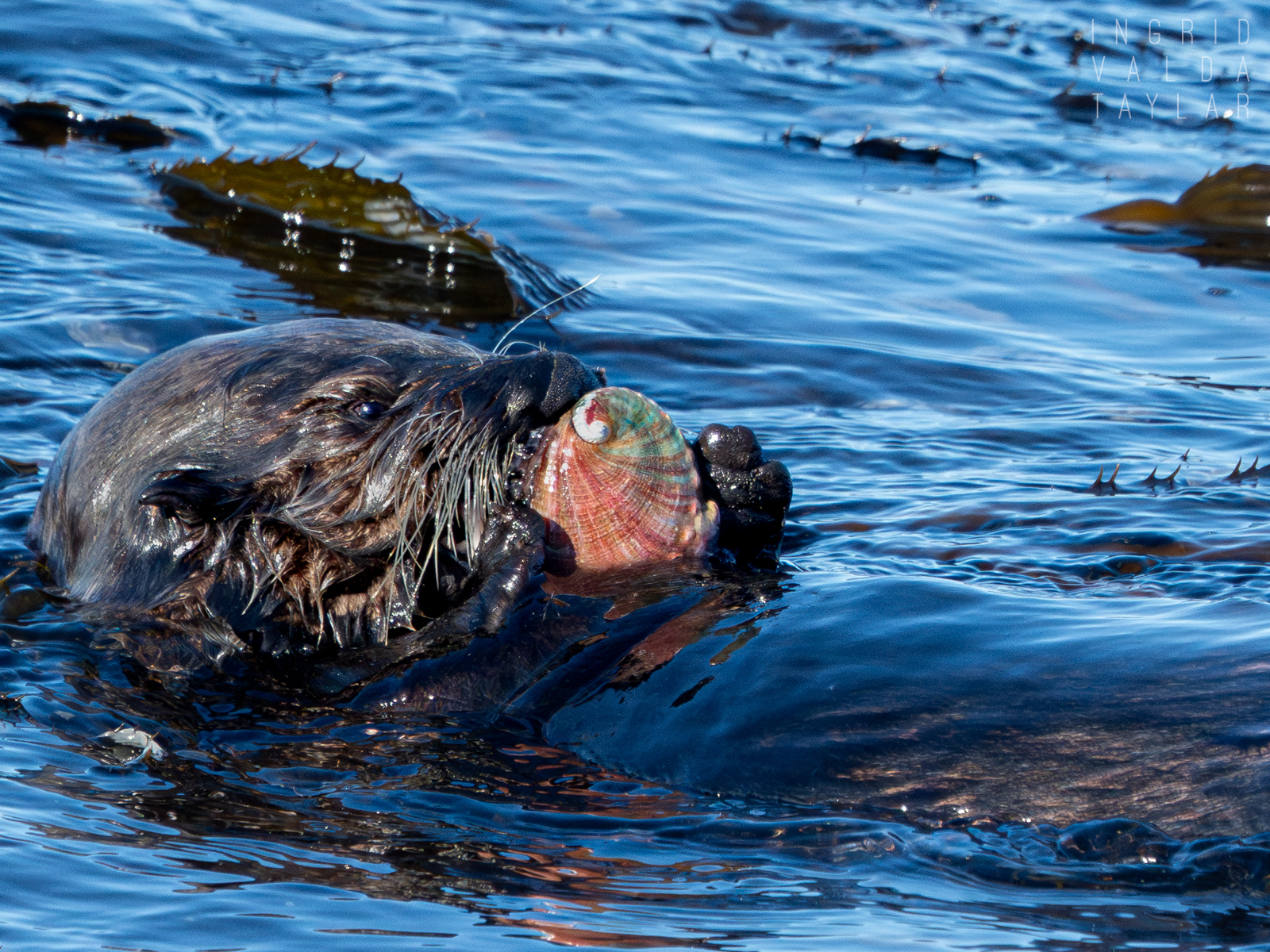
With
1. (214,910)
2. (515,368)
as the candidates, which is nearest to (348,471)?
(515,368)

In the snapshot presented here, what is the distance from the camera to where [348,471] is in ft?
11.5

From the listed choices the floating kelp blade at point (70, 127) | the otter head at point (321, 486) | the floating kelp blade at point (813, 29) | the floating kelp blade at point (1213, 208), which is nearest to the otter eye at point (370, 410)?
the otter head at point (321, 486)

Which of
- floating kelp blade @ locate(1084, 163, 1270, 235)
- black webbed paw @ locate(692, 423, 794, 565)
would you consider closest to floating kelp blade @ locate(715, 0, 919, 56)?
floating kelp blade @ locate(1084, 163, 1270, 235)

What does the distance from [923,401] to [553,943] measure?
3.82m

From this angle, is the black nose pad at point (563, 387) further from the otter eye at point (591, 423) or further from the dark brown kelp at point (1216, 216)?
the dark brown kelp at point (1216, 216)

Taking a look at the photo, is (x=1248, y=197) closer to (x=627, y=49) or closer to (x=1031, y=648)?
(x=627, y=49)

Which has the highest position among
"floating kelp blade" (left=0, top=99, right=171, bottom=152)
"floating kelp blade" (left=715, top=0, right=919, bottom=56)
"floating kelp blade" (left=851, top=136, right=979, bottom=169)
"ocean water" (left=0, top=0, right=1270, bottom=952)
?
"floating kelp blade" (left=715, top=0, right=919, bottom=56)

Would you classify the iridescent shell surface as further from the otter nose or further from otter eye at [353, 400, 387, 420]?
otter eye at [353, 400, 387, 420]

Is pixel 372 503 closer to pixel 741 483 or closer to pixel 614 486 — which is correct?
pixel 614 486

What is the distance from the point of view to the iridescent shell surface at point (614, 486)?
3.45m

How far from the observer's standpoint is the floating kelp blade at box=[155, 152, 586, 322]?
21.9 feet

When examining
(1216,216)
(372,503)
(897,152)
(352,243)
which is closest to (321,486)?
(372,503)

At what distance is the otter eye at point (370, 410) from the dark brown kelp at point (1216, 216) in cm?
519

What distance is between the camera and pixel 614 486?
11.4 feet
